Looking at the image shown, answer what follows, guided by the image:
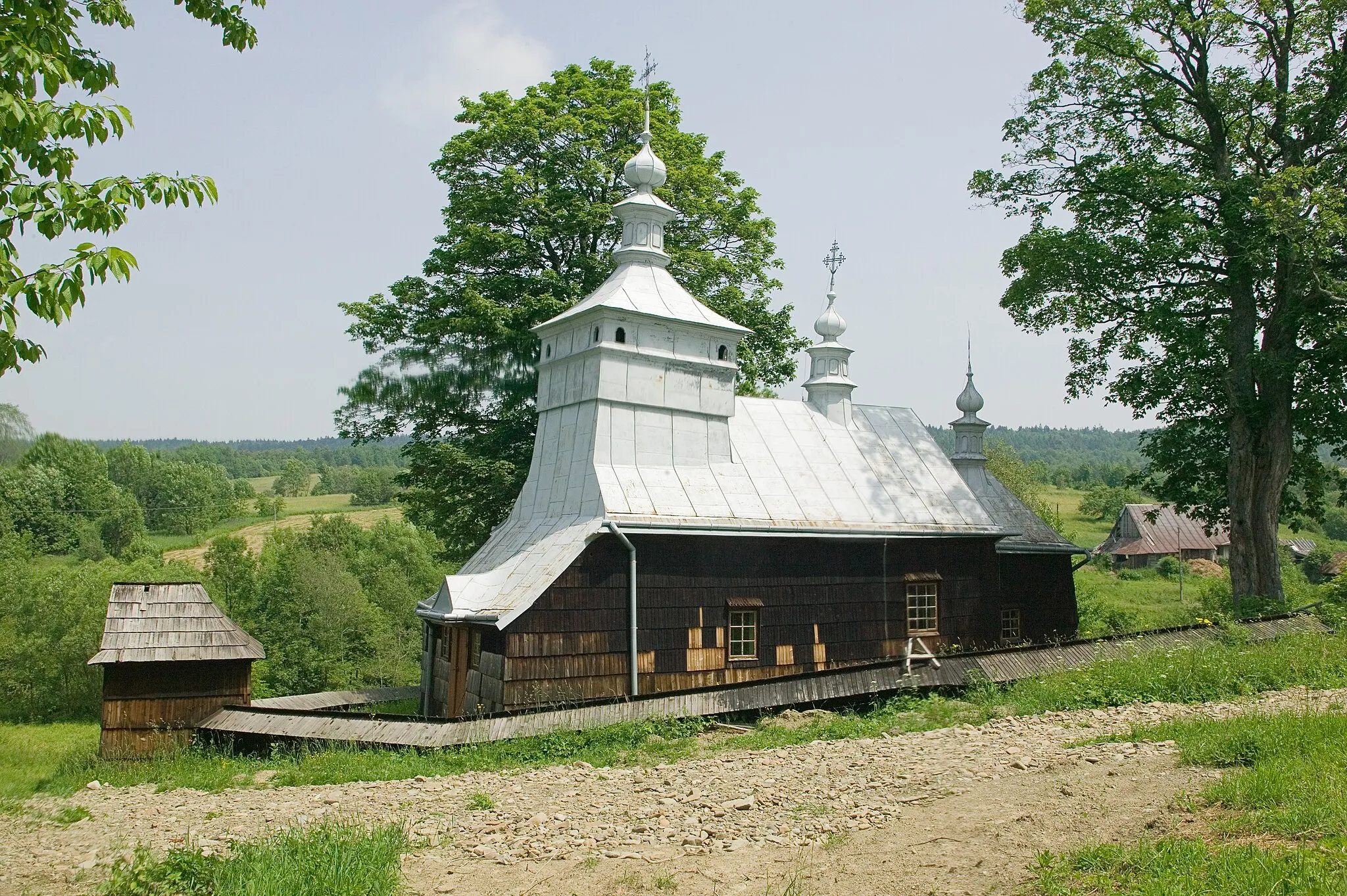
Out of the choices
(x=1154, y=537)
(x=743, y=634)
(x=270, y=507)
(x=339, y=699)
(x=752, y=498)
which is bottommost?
(x=339, y=699)

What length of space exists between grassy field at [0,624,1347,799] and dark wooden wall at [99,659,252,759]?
549mm

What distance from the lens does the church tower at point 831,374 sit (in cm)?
2195

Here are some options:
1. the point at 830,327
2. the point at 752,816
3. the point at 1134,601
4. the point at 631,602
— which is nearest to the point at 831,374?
the point at 830,327

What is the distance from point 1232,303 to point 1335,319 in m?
2.20

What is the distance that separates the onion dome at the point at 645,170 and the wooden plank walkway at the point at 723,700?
1028cm

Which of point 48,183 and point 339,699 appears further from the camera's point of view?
point 339,699

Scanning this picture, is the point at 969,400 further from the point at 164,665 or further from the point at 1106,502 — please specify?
the point at 1106,502

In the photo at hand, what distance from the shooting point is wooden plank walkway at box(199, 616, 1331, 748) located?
13.7m

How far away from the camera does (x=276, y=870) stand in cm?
723

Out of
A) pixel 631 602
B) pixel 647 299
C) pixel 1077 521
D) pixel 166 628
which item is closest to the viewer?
pixel 631 602

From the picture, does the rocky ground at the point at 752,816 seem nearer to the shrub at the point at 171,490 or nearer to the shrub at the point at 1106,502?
the shrub at the point at 171,490

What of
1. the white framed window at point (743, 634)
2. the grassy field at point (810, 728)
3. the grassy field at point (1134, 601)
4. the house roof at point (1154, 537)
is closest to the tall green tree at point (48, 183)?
the grassy field at point (810, 728)

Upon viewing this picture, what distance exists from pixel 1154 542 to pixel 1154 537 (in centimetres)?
76

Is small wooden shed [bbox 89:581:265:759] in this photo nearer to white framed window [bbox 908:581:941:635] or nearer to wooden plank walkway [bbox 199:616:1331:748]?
wooden plank walkway [bbox 199:616:1331:748]
